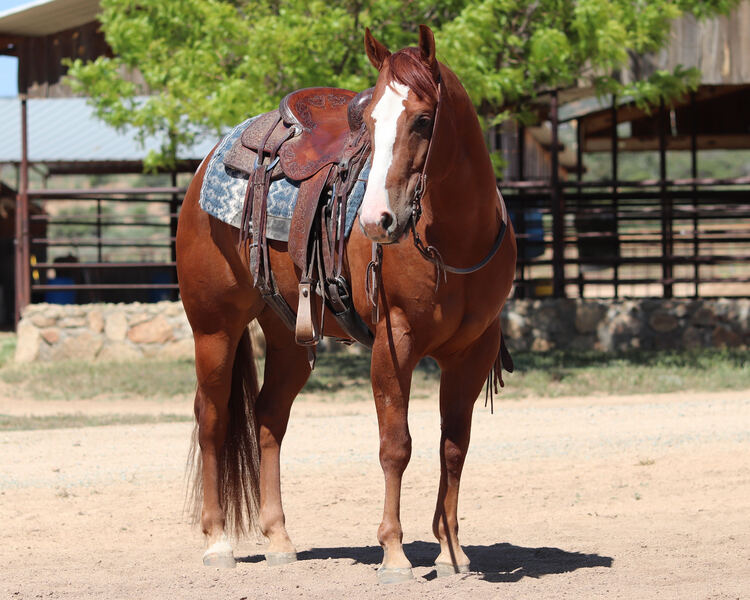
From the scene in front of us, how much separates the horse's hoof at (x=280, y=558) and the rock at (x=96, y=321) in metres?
10.3

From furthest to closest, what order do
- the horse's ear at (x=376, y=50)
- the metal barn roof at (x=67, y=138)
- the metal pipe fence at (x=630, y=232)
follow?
the metal barn roof at (x=67, y=138) → the metal pipe fence at (x=630, y=232) → the horse's ear at (x=376, y=50)

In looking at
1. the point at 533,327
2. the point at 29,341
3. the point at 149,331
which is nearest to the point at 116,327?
the point at 149,331

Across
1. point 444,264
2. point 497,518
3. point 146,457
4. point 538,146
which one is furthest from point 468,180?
point 538,146

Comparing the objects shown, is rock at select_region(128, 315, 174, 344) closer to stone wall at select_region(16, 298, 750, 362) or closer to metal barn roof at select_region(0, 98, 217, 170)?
stone wall at select_region(16, 298, 750, 362)

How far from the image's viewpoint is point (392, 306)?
12.9 feet

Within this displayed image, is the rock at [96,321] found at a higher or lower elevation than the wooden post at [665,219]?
lower

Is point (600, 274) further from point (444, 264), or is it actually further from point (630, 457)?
point (444, 264)

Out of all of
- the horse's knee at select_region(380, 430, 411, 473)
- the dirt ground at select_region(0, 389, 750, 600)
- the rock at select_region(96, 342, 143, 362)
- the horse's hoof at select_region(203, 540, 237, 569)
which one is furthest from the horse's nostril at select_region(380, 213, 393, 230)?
the rock at select_region(96, 342, 143, 362)

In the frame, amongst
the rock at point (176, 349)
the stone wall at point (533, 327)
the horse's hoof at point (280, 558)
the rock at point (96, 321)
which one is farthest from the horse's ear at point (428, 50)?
the rock at point (96, 321)

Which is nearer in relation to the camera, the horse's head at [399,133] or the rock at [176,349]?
the horse's head at [399,133]

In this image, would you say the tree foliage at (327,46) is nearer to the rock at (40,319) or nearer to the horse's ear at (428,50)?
the rock at (40,319)

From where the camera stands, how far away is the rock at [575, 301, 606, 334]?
554 inches

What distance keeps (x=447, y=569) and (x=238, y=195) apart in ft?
6.29

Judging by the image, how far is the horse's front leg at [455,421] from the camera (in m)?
4.14
